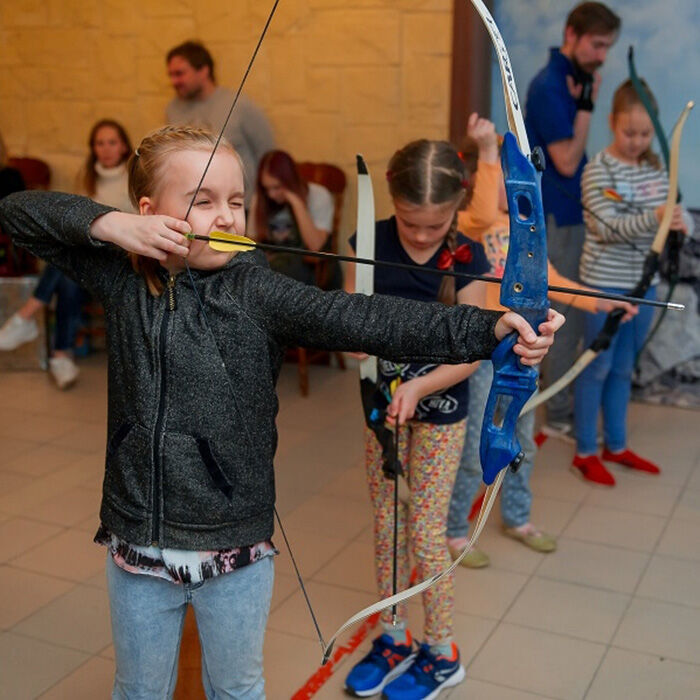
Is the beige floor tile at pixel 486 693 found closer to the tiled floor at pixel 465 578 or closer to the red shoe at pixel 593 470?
the tiled floor at pixel 465 578

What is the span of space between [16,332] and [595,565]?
259cm

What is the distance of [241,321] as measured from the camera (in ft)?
4.36

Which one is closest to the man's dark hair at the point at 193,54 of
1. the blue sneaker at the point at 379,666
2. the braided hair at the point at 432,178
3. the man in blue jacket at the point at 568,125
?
the man in blue jacket at the point at 568,125

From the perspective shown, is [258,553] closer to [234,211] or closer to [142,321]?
[142,321]

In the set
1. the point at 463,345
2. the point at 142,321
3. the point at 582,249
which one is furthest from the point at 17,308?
the point at 463,345

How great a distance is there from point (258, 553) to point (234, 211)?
45 cm

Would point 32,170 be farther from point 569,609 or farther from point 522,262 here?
point 522,262

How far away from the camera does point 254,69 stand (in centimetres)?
433

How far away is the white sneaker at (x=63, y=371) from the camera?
4.14 m

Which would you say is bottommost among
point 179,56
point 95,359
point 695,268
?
point 95,359

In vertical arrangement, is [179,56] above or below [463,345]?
above

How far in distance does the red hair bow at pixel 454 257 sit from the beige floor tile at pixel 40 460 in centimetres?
179

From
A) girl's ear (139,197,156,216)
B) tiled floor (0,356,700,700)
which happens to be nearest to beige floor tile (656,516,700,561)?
tiled floor (0,356,700,700)

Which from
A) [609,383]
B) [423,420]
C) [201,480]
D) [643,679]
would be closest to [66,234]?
[201,480]
